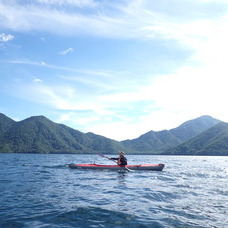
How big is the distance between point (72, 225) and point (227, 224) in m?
6.21

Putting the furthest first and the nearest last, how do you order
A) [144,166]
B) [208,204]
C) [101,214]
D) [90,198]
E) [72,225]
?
[144,166] < [90,198] < [208,204] < [101,214] < [72,225]

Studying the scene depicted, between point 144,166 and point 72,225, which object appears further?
point 144,166

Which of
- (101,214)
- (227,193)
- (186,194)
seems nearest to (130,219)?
(101,214)

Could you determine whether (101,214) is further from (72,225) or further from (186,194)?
(186,194)

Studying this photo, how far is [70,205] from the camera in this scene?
12.8m

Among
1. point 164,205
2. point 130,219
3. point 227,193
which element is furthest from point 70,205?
point 227,193

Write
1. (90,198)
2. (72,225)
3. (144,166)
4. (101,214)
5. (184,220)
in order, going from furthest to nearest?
(144,166) < (90,198) < (101,214) < (184,220) < (72,225)

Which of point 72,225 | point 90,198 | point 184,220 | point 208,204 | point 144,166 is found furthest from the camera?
point 144,166

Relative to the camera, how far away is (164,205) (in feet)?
44.0

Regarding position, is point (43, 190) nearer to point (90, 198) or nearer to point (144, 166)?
point (90, 198)

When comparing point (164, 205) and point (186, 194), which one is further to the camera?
point (186, 194)

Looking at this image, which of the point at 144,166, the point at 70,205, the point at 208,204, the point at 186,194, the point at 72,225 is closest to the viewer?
the point at 72,225

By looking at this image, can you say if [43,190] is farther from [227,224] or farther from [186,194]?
[227,224]

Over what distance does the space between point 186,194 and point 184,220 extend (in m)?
6.56
